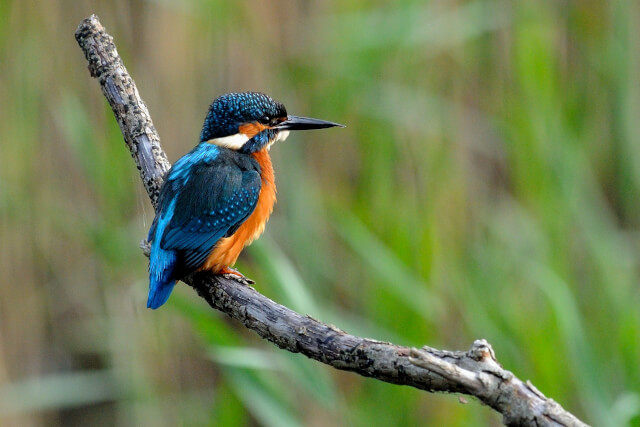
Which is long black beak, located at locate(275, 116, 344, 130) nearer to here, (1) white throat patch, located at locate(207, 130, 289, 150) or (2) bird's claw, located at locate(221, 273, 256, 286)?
(1) white throat patch, located at locate(207, 130, 289, 150)

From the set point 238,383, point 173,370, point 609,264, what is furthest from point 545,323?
point 173,370

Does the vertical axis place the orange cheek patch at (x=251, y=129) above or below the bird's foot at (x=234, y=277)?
above

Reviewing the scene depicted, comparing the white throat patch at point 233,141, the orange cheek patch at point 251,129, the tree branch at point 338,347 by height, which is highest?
the orange cheek patch at point 251,129

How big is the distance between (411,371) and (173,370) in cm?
221

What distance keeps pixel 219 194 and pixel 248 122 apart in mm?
326

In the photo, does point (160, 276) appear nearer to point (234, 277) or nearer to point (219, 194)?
point (234, 277)

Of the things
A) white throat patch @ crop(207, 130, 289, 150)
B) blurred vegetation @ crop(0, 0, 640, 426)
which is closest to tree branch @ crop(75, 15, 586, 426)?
white throat patch @ crop(207, 130, 289, 150)

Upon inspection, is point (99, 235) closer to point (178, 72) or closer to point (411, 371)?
point (178, 72)

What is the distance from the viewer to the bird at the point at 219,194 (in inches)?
90.2

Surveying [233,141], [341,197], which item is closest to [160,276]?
[233,141]

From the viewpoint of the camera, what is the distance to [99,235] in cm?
308

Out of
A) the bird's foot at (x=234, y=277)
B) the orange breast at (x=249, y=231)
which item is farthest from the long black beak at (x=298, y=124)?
the bird's foot at (x=234, y=277)

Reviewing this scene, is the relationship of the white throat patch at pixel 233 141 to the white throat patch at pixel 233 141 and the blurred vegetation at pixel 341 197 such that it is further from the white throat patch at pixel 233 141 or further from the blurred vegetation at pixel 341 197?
the blurred vegetation at pixel 341 197

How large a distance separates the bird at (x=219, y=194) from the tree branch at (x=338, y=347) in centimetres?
8
